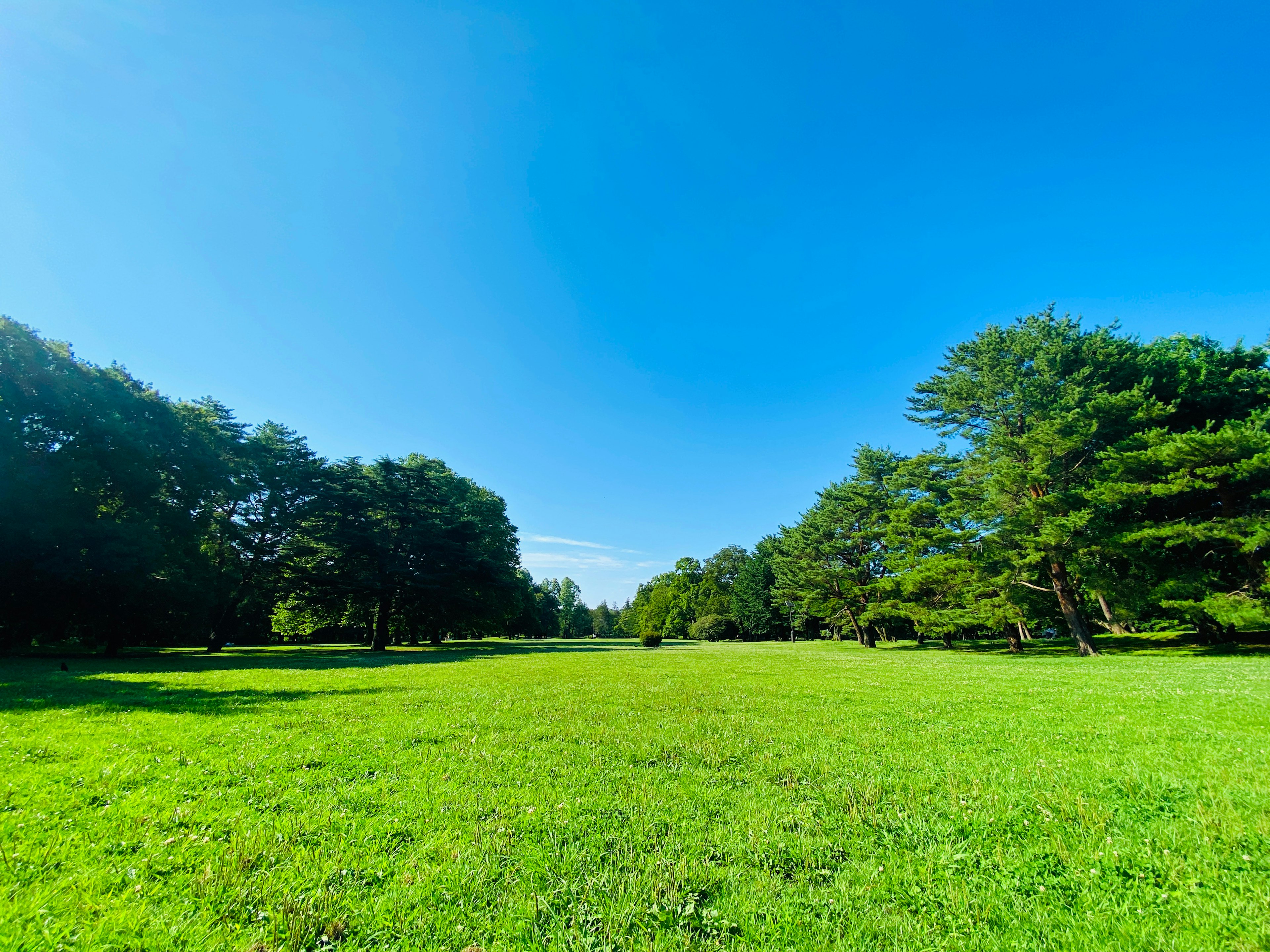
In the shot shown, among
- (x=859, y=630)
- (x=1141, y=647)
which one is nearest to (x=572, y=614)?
(x=859, y=630)

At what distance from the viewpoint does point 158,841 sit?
12.3 feet

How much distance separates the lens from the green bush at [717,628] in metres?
81.1

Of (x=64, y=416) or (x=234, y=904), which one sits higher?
(x=64, y=416)

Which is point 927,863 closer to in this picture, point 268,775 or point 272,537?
point 268,775

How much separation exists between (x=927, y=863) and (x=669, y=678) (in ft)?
42.7

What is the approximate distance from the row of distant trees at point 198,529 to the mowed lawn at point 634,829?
58.0 ft

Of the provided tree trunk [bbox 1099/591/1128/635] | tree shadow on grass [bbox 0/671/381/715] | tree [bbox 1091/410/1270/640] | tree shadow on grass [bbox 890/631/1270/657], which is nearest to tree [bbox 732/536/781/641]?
tree shadow on grass [bbox 890/631/1270/657]

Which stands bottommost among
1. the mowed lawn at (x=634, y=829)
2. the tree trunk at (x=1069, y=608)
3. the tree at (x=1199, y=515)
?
the mowed lawn at (x=634, y=829)

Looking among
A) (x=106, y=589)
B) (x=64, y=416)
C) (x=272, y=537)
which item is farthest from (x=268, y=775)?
(x=272, y=537)

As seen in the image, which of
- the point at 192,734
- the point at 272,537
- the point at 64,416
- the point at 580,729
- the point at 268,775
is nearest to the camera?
the point at 268,775

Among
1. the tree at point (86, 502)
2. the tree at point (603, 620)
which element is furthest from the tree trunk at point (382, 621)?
the tree at point (603, 620)

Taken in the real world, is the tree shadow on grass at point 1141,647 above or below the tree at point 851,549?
below

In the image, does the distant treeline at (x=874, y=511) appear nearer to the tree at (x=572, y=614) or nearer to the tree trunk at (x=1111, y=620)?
the tree trunk at (x=1111, y=620)

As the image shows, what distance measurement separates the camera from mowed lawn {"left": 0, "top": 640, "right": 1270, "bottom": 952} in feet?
9.36
